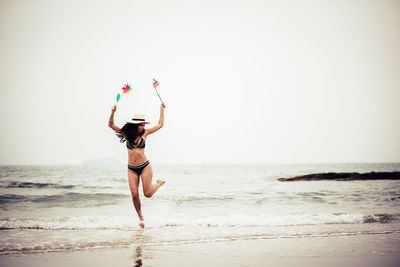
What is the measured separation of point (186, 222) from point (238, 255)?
3627mm

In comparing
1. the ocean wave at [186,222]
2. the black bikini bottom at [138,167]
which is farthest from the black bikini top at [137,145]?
the ocean wave at [186,222]

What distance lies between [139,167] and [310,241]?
370 cm

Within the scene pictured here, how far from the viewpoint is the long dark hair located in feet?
20.2

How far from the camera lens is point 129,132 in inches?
244

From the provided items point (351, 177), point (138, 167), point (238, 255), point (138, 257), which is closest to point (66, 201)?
point (138, 167)

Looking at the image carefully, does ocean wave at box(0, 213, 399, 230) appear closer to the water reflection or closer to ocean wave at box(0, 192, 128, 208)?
the water reflection

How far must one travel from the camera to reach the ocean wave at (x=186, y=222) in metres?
8.10

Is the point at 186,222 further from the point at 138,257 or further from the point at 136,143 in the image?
the point at 138,257

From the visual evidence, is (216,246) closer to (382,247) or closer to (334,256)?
(334,256)

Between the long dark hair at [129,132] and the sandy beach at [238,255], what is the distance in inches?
80.1

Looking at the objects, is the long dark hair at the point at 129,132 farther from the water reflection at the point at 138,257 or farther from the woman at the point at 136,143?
the water reflection at the point at 138,257

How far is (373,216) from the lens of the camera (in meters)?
9.30

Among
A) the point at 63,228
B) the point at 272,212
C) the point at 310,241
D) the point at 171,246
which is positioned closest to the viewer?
the point at 171,246

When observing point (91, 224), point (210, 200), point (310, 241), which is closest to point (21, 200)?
point (91, 224)
